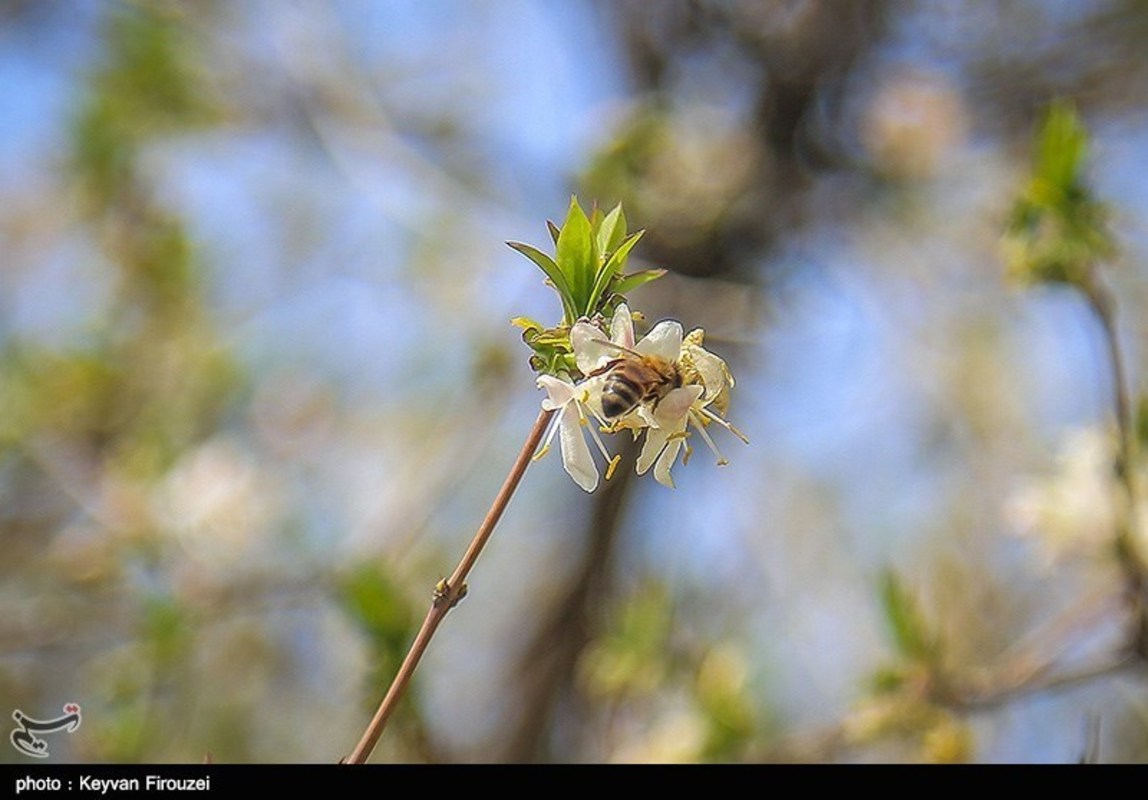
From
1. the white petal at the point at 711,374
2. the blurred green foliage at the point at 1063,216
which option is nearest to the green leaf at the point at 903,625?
the blurred green foliage at the point at 1063,216

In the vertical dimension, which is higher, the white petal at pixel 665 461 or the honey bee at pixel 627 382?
the honey bee at pixel 627 382

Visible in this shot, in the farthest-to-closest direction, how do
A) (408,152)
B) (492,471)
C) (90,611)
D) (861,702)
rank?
(492,471) < (408,152) < (90,611) < (861,702)

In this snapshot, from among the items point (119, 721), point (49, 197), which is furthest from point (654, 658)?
point (49, 197)

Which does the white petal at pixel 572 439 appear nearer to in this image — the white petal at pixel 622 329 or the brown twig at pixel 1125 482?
the white petal at pixel 622 329

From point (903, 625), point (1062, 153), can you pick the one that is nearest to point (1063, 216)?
point (1062, 153)

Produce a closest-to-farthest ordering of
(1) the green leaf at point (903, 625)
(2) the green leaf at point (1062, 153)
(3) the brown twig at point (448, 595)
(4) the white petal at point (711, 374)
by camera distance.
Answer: (3) the brown twig at point (448, 595), (4) the white petal at point (711, 374), (2) the green leaf at point (1062, 153), (1) the green leaf at point (903, 625)

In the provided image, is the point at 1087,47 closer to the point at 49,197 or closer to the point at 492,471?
the point at 492,471

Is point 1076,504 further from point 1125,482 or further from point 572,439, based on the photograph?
point 572,439
